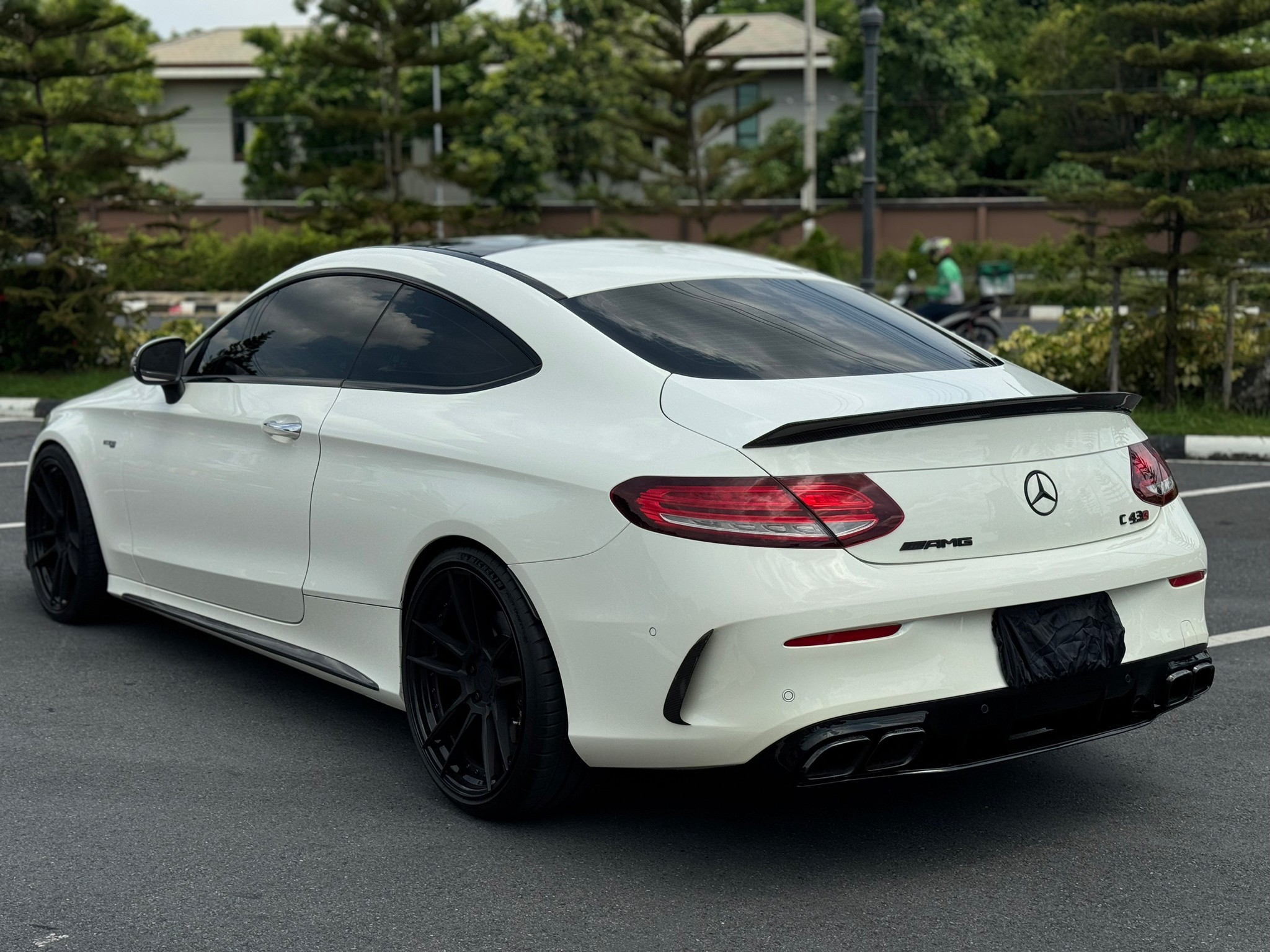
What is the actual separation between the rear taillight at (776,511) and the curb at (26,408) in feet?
37.6

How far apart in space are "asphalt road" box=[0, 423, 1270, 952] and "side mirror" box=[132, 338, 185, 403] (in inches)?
43.1

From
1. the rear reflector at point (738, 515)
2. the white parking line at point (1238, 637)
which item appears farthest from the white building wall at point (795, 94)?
the rear reflector at point (738, 515)

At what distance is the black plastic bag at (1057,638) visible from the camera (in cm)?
357

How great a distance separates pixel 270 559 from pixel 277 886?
1404 millimetres

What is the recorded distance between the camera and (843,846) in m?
3.85

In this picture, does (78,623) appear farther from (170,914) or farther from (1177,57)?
(1177,57)

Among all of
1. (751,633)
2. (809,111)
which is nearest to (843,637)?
(751,633)

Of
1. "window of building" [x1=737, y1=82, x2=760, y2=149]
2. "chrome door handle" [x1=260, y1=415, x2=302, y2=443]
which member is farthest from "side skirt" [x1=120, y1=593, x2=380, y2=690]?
"window of building" [x1=737, y1=82, x2=760, y2=149]

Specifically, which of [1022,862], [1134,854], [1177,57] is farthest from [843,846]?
[1177,57]

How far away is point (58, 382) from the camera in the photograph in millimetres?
15375

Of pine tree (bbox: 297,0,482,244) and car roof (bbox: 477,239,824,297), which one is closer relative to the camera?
car roof (bbox: 477,239,824,297)

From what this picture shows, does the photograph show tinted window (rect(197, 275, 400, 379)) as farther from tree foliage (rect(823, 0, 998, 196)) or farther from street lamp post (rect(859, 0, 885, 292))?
tree foliage (rect(823, 0, 998, 196))

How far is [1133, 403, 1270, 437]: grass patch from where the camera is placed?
11.3 meters

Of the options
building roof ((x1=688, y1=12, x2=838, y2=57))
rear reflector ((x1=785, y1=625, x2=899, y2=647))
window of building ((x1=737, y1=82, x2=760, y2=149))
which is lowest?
rear reflector ((x1=785, y1=625, x2=899, y2=647))
